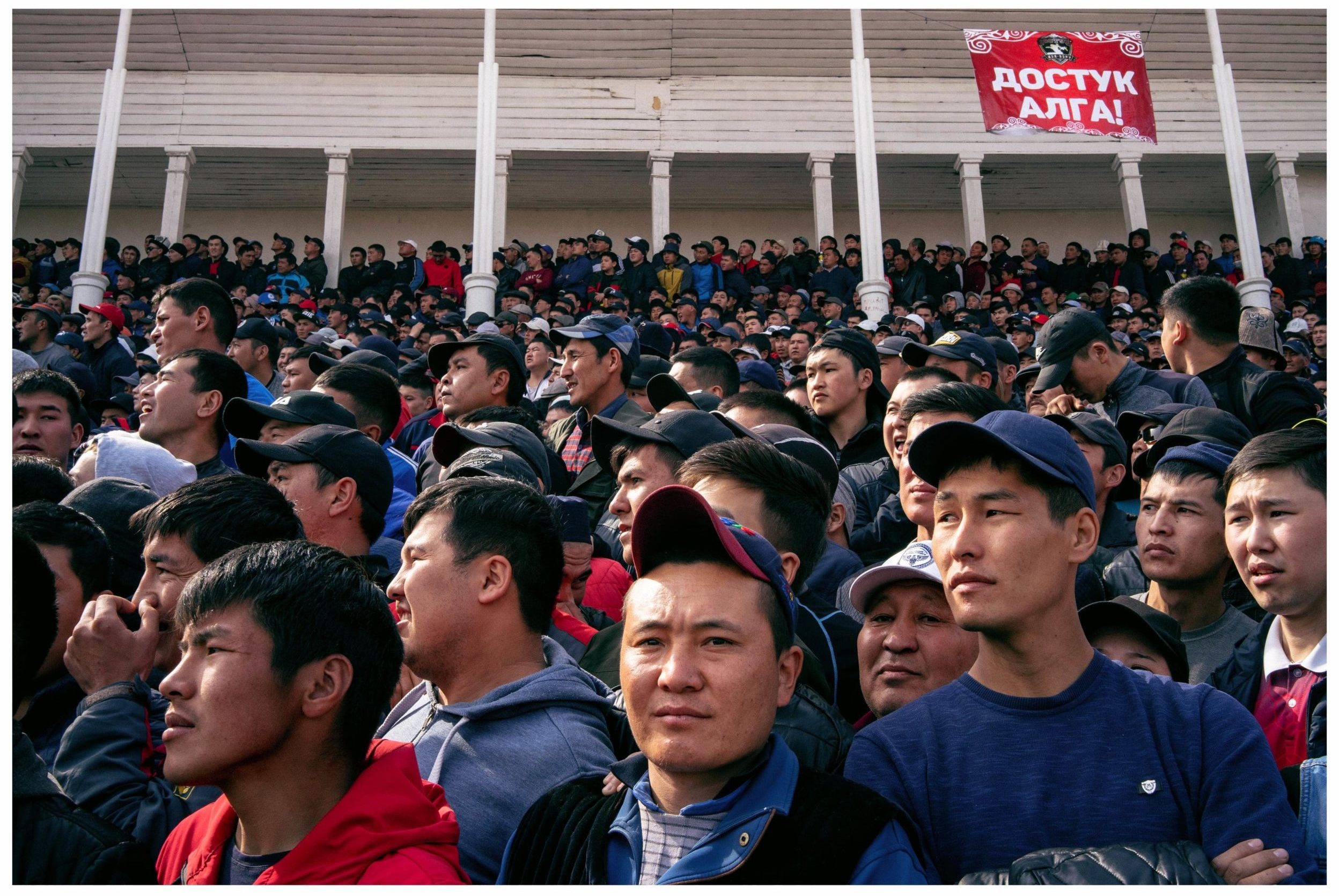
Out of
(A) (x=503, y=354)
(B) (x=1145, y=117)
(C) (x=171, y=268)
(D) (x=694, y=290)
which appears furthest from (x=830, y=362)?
(C) (x=171, y=268)

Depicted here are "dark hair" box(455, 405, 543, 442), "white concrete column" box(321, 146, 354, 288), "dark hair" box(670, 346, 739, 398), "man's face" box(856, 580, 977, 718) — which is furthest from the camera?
"white concrete column" box(321, 146, 354, 288)

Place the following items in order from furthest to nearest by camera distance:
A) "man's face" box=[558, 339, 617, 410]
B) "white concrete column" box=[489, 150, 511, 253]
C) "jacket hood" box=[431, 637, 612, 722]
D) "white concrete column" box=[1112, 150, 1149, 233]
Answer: "white concrete column" box=[1112, 150, 1149, 233] < "white concrete column" box=[489, 150, 511, 253] < "man's face" box=[558, 339, 617, 410] < "jacket hood" box=[431, 637, 612, 722]

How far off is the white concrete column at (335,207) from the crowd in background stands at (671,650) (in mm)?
14028

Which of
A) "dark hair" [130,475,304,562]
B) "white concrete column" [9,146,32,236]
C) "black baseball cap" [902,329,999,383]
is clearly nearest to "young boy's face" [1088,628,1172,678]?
"dark hair" [130,475,304,562]

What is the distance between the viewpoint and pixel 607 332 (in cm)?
609

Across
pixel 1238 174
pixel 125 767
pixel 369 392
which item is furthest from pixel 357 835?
pixel 1238 174

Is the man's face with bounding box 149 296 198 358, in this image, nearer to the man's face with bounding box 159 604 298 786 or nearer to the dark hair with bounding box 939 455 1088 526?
the man's face with bounding box 159 604 298 786

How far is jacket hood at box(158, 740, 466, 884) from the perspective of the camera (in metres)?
2.10

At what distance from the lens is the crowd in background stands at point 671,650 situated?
2.12m

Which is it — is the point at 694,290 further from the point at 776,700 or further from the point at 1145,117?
the point at 776,700

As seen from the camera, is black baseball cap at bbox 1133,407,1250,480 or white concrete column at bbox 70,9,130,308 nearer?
black baseball cap at bbox 1133,407,1250,480

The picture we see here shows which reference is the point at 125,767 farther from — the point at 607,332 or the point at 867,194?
the point at 867,194

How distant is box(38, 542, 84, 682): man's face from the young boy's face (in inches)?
97.5

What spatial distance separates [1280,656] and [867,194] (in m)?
13.8
